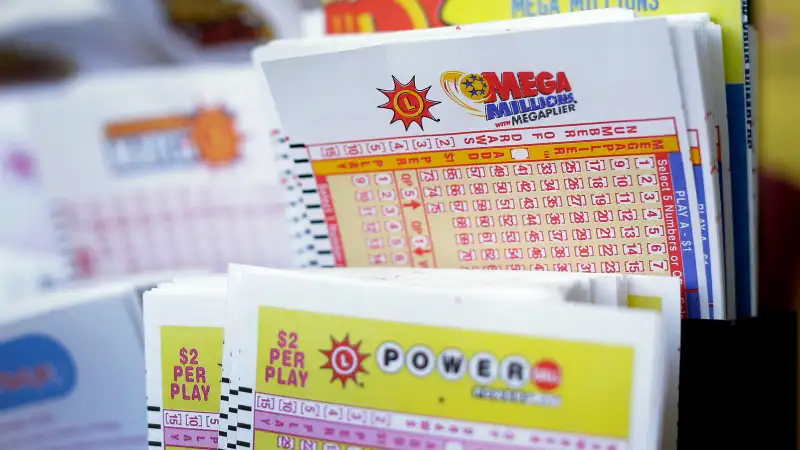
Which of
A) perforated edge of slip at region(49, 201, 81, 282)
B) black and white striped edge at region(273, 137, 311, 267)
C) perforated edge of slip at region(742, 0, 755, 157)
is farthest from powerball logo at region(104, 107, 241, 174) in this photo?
perforated edge of slip at region(742, 0, 755, 157)

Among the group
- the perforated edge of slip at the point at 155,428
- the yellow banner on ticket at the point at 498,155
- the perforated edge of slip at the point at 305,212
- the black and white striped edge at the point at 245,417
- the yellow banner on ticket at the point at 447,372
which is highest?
the yellow banner on ticket at the point at 498,155

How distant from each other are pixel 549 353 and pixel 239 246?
75 centimetres

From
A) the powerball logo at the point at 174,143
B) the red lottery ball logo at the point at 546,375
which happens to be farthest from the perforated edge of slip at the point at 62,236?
the red lottery ball logo at the point at 546,375

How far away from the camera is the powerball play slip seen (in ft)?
1.62

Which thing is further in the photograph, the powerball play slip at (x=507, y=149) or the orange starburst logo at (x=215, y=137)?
the orange starburst logo at (x=215, y=137)

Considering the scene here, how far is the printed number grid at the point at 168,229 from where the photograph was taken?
1.10m

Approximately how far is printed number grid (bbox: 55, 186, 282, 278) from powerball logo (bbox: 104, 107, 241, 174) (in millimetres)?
40

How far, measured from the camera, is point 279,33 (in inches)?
46.5

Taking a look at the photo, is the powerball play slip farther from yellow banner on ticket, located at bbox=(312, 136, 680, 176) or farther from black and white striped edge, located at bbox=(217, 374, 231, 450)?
black and white striped edge, located at bbox=(217, 374, 231, 450)

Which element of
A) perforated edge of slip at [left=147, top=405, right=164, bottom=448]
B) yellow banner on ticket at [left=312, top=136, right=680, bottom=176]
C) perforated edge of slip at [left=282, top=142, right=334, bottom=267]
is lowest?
perforated edge of slip at [left=147, top=405, right=164, bottom=448]

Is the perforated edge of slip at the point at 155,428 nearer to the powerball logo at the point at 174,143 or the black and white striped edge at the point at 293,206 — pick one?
the black and white striped edge at the point at 293,206

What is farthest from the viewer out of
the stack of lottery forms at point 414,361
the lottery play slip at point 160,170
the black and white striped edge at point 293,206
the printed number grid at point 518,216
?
the lottery play slip at point 160,170

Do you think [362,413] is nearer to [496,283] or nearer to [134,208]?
[496,283]

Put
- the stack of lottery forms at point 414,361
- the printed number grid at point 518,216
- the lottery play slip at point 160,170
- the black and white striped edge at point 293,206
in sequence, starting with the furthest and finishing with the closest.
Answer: the lottery play slip at point 160,170, the black and white striped edge at point 293,206, the printed number grid at point 518,216, the stack of lottery forms at point 414,361
